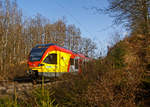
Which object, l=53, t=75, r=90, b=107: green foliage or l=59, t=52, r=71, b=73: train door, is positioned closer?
l=53, t=75, r=90, b=107: green foliage

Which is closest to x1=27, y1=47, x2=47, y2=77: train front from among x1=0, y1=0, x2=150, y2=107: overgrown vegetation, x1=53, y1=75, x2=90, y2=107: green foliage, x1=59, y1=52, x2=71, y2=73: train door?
x1=59, y1=52, x2=71, y2=73: train door

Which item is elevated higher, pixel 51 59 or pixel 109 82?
pixel 51 59

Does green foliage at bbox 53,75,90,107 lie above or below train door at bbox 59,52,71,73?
below

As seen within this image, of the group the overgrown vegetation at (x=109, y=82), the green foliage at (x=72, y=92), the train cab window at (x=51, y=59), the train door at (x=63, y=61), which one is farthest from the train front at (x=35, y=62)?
the green foliage at (x=72, y=92)

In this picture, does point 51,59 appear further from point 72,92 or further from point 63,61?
point 72,92

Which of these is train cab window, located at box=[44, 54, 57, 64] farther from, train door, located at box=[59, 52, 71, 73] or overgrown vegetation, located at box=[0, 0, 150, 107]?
overgrown vegetation, located at box=[0, 0, 150, 107]

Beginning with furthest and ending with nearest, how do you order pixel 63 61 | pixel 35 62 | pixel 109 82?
pixel 63 61, pixel 35 62, pixel 109 82

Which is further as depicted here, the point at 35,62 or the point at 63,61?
the point at 63,61

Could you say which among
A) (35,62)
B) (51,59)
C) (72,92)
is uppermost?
(51,59)

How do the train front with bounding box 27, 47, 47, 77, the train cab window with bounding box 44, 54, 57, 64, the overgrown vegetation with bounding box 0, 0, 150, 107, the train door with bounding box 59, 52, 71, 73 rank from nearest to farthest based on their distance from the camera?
the overgrown vegetation with bounding box 0, 0, 150, 107
the train front with bounding box 27, 47, 47, 77
the train cab window with bounding box 44, 54, 57, 64
the train door with bounding box 59, 52, 71, 73

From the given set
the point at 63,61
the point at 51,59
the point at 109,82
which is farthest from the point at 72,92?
the point at 63,61

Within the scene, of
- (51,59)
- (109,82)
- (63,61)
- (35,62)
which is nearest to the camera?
(109,82)

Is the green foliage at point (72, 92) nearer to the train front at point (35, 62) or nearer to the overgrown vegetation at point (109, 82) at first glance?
the overgrown vegetation at point (109, 82)

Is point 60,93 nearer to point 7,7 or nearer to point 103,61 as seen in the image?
point 103,61
